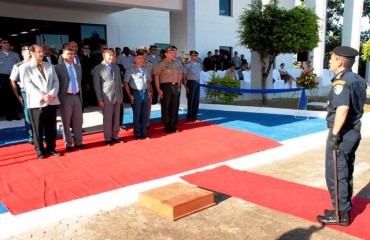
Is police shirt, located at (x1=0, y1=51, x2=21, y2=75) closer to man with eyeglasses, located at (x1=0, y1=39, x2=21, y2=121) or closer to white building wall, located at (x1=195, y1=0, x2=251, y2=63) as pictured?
man with eyeglasses, located at (x1=0, y1=39, x2=21, y2=121)

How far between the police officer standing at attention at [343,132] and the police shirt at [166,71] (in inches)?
161

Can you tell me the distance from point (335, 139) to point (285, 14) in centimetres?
840

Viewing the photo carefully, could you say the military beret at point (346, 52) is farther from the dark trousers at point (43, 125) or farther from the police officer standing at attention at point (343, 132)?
the dark trousers at point (43, 125)

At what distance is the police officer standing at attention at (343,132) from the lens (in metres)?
3.28

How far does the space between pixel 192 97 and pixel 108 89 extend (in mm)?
2786

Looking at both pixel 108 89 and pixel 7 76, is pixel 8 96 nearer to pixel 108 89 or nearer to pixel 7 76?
pixel 7 76

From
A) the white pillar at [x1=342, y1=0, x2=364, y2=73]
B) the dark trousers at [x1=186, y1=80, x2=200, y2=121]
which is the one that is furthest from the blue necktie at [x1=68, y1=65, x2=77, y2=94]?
the white pillar at [x1=342, y1=0, x2=364, y2=73]

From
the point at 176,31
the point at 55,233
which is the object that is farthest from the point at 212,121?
the point at 55,233

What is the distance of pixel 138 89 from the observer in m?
6.62

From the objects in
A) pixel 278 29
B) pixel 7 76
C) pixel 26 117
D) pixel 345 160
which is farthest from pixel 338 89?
pixel 278 29

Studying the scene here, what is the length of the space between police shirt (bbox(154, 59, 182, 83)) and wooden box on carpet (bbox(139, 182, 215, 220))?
3.46m

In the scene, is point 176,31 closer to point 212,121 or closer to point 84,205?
point 212,121

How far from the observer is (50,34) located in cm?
1278

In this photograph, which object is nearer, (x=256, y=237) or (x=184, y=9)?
(x=256, y=237)
